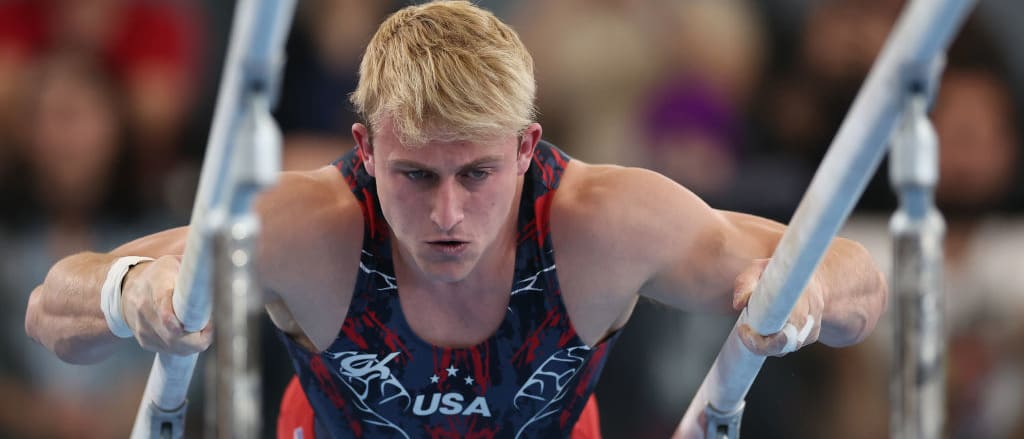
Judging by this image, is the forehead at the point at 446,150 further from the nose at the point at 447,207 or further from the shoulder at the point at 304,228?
the shoulder at the point at 304,228

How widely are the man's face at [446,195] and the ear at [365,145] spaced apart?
63 millimetres

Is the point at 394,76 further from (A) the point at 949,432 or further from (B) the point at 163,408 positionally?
(A) the point at 949,432

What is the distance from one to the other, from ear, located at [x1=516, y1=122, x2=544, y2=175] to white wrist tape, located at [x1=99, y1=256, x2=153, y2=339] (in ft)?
2.91

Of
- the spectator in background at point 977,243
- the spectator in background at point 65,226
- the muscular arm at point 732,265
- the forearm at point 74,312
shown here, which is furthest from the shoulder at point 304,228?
the spectator in background at point 977,243

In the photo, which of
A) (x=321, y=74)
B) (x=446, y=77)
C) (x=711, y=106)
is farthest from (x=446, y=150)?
(x=711, y=106)

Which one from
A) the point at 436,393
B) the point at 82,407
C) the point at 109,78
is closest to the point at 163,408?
the point at 436,393

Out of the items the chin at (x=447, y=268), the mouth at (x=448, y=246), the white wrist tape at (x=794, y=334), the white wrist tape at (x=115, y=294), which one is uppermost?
the white wrist tape at (x=794, y=334)

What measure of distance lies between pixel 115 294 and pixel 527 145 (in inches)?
39.0

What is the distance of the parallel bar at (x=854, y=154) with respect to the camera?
72.2 inches

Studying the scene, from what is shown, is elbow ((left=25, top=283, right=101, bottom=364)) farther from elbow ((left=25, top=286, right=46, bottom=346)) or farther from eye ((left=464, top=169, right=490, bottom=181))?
eye ((left=464, top=169, right=490, bottom=181))

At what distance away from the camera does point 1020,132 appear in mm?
5520

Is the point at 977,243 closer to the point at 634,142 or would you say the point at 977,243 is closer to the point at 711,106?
the point at 711,106

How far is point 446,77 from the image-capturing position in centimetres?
281

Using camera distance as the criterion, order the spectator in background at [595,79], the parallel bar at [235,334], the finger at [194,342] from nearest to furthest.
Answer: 1. the parallel bar at [235,334]
2. the finger at [194,342]
3. the spectator in background at [595,79]
